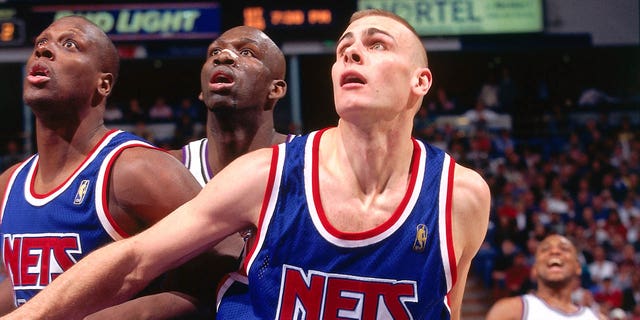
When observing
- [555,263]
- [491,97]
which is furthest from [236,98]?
[491,97]

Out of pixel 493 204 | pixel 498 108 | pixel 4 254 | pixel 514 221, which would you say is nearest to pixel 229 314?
pixel 4 254

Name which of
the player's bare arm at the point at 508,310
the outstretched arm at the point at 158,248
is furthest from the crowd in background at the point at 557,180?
the outstretched arm at the point at 158,248

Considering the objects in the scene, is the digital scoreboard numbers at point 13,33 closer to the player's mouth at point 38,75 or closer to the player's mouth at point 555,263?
the player's mouth at point 555,263

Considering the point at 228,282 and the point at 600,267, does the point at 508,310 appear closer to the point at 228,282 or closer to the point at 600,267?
the point at 228,282

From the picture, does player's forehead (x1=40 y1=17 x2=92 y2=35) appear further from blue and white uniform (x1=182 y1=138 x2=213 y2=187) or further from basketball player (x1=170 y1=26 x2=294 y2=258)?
blue and white uniform (x1=182 y1=138 x2=213 y2=187)

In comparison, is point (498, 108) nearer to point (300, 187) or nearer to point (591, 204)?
point (591, 204)

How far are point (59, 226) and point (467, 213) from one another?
1349 millimetres

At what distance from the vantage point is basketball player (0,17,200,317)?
2.93 m

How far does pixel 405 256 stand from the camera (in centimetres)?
253

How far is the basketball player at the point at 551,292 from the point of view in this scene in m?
6.25

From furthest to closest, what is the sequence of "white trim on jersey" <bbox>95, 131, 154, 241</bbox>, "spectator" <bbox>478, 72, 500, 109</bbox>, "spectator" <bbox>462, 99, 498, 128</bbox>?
"spectator" <bbox>478, 72, 500, 109</bbox> < "spectator" <bbox>462, 99, 498, 128</bbox> < "white trim on jersey" <bbox>95, 131, 154, 241</bbox>

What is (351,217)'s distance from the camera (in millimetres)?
2570

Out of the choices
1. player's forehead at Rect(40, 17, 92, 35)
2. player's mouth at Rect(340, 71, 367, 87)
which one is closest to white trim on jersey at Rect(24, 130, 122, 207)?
player's forehead at Rect(40, 17, 92, 35)

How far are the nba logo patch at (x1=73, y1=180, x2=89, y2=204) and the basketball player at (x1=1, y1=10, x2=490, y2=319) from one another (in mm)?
563
